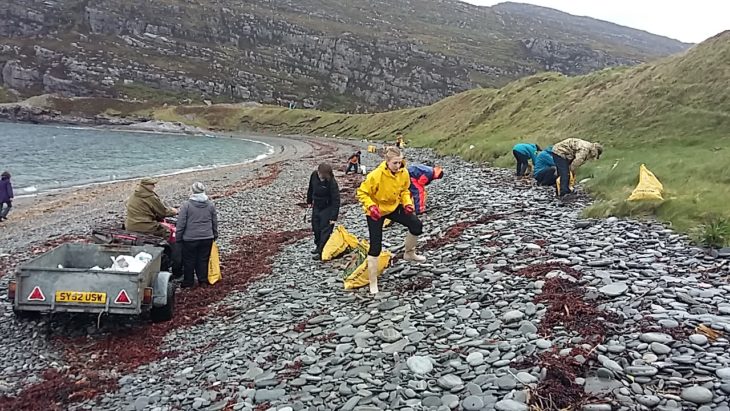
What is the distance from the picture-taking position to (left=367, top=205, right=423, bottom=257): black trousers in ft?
33.9

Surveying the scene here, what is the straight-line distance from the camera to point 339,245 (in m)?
14.0

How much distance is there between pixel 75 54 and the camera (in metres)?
190

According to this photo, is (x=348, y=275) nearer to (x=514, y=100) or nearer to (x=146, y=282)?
(x=146, y=282)

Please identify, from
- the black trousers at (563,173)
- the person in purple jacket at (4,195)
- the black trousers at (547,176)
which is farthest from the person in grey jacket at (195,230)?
the person in purple jacket at (4,195)

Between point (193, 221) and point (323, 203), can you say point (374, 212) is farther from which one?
point (193, 221)

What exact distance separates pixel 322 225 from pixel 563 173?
869 cm

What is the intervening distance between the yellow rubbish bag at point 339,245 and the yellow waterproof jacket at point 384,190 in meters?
3.54

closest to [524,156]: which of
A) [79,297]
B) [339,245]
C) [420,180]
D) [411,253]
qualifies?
[420,180]

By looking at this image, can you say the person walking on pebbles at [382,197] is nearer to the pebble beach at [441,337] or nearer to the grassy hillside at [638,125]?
the pebble beach at [441,337]

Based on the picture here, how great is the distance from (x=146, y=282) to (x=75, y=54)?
8395 inches

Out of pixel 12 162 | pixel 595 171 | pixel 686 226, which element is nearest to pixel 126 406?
pixel 686 226

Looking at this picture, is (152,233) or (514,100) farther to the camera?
(514,100)

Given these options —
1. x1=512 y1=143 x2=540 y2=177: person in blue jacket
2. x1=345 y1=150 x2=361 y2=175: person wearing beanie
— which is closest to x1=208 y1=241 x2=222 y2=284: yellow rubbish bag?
x1=512 y1=143 x2=540 y2=177: person in blue jacket

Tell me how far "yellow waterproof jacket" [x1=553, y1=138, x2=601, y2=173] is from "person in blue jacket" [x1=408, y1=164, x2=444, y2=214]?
415 centimetres
